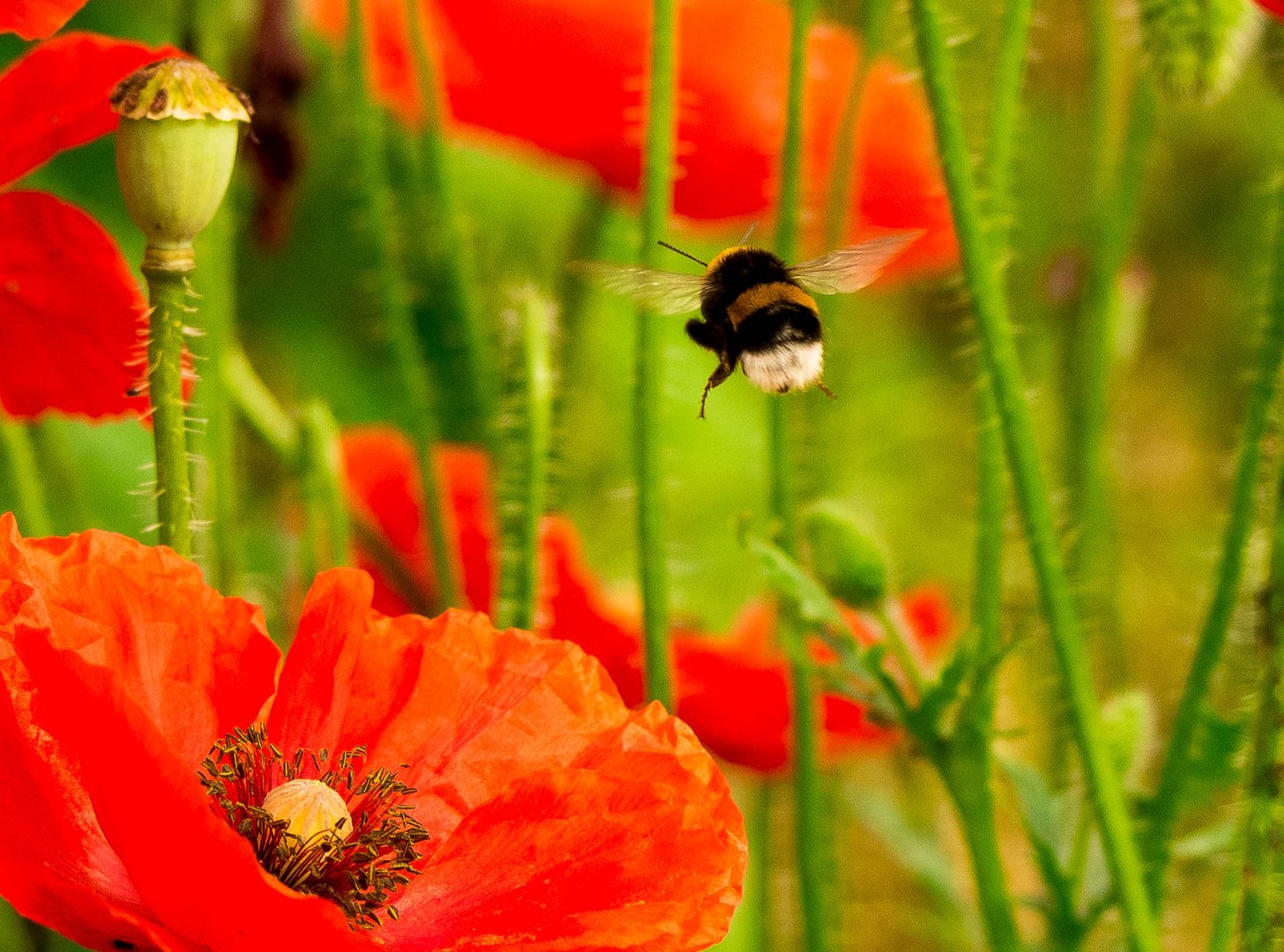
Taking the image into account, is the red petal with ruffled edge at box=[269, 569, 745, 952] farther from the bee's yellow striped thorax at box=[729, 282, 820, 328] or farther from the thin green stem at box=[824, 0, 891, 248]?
the thin green stem at box=[824, 0, 891, 248]

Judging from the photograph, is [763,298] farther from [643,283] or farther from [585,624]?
[585,624]

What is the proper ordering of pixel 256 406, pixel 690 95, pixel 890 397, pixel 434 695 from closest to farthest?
pixel 434 695 → pixel 256 406 → pixel 690 95 → pixel 890 397

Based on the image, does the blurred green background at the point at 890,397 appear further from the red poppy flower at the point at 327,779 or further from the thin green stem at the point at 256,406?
the red poppy flower at the point at 327,779

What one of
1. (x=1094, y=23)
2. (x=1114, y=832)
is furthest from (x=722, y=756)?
(x=1094, y=23)

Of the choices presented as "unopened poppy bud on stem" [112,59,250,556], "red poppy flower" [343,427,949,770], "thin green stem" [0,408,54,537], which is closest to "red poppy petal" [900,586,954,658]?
"red poppy flower" [343,427,949,770]

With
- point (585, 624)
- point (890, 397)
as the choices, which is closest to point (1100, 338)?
point (585, 624)
